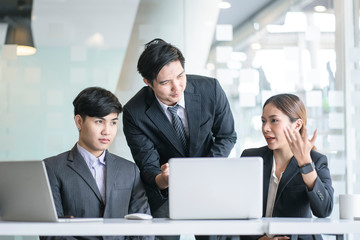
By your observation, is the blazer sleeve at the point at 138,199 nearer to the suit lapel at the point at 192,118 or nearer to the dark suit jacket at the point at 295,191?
the suit lapel at the point at 192,118

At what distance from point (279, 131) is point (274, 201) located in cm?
33

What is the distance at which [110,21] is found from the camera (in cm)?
430

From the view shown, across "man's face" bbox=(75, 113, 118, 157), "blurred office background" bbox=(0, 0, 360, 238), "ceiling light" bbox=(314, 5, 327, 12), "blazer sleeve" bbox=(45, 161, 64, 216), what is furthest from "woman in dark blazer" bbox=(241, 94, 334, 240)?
"ceiling light" bbox=(314, 5, 327, 12)

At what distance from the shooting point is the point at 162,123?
2.78 meters

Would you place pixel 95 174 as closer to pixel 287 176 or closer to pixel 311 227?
pixel 287 176

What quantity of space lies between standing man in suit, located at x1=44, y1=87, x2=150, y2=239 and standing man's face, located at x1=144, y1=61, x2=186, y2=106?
0.23 m

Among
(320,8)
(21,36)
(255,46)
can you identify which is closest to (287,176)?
(255,46)

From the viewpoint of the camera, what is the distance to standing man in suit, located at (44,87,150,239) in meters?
2.42

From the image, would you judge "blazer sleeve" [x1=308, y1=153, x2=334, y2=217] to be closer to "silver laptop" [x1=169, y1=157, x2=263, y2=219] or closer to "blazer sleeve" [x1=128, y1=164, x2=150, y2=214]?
"silver laptop" [x1=169, y1=157, x2=263, y2=219]

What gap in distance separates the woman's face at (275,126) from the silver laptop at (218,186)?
2.32 feet

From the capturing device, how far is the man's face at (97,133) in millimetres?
2549

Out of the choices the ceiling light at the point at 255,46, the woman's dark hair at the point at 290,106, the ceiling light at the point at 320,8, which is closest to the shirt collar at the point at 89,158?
the woman's dark hair at the point at 290,106

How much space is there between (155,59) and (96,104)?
35cm

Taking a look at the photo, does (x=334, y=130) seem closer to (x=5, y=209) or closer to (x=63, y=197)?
(x=63, y=197)
